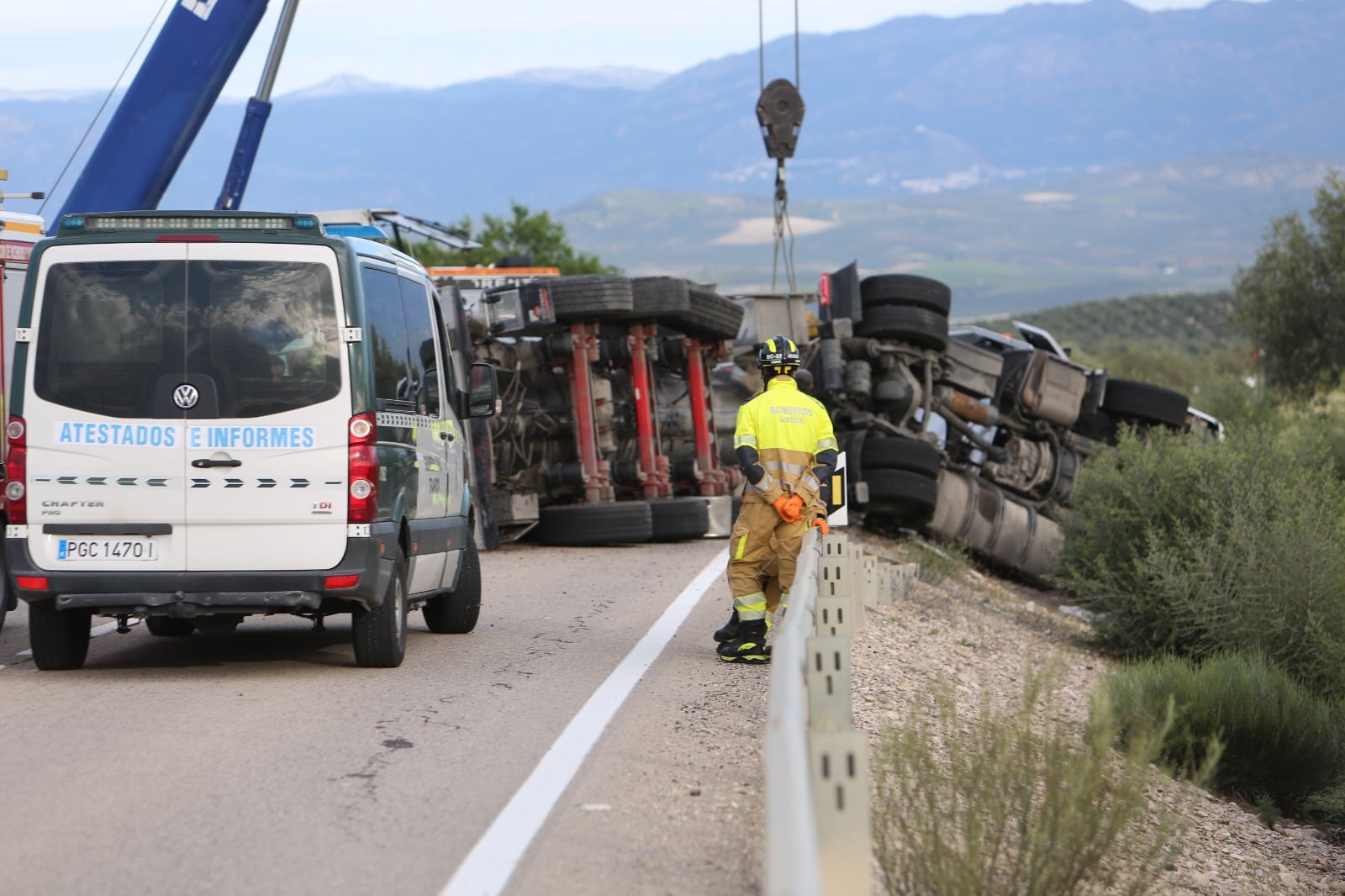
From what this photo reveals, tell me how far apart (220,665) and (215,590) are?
3.22 ft

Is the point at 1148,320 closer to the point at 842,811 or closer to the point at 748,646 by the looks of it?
the point at 748,646

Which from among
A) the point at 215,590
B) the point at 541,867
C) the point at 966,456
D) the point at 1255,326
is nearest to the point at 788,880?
the point at 541,867

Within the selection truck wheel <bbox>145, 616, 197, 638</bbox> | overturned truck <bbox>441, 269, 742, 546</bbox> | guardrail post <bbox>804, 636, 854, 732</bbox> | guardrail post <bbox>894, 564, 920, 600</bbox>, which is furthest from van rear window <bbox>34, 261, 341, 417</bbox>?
overturned truck <bbox>441, 269, 742, 546</bbox>

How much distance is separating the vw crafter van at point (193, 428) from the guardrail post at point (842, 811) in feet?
14.9

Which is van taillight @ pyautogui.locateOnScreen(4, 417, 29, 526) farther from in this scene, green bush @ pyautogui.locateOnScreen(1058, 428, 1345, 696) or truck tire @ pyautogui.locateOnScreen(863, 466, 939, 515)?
truck tire @ pyautogui.locateOnScreen(863, 466, 939, 515)

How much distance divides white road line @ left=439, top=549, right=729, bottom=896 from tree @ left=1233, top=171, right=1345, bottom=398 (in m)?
32.2

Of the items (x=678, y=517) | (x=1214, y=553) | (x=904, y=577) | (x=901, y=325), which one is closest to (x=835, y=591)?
(x=904, y=577)

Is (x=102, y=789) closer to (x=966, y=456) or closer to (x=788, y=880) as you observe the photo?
(x=788, y=880)

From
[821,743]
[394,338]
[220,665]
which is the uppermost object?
[394,338]

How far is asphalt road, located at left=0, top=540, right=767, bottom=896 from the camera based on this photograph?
5.43 meters

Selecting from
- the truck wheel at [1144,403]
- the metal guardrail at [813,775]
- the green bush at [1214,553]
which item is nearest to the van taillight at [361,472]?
the metal guardrail at [813,775]

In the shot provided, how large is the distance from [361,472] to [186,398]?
0.94 meters

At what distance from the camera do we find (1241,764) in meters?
11.2

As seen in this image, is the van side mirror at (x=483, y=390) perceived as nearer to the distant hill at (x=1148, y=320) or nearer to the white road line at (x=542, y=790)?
the white road line at (x=542, y=790)
